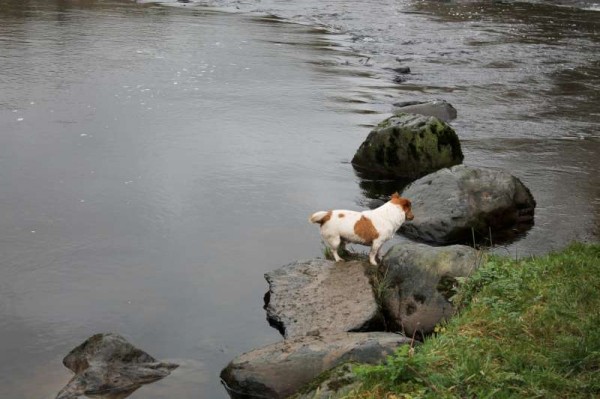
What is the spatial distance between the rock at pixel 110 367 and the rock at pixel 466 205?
426 cm

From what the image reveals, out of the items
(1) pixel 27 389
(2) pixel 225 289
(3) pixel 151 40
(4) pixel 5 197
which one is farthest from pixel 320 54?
(1) pixel 27 389

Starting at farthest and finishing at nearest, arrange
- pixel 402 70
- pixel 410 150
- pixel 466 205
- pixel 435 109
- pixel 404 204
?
pixel 402 70 → pixel 435 109 → pixel 410 150 → pixel 466 205 → pixel 404 204

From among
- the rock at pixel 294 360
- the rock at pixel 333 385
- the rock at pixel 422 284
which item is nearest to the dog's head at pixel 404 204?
the rock at pixel 422 284

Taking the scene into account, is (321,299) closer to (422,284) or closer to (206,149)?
(422,284)

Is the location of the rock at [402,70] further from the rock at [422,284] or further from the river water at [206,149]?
the rock at [422,284]

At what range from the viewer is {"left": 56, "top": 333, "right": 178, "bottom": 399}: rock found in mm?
7727

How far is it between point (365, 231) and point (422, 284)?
1.39 meters

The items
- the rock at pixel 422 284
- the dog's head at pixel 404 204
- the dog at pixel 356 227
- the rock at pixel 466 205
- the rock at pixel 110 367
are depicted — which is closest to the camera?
the rock at pixel 110 367

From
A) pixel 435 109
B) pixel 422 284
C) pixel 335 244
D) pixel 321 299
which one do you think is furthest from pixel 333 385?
pixel 435 109

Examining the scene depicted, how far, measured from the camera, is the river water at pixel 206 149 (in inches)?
362

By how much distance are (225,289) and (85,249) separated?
1940 mm

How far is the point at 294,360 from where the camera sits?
756 cm

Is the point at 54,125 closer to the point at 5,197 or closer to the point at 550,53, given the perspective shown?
the point at 5,197

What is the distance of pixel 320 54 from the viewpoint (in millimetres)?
22062
